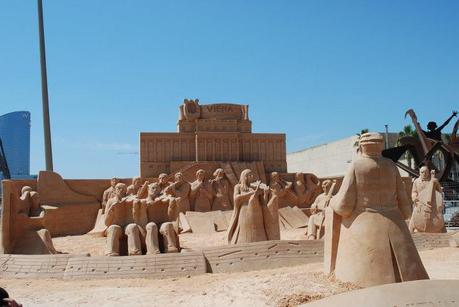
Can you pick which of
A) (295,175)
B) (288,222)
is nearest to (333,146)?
(295,175)

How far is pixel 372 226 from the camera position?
489 cm

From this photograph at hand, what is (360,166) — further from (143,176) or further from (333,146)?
(333,146)

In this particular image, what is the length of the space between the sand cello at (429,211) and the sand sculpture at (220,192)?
24.9ft

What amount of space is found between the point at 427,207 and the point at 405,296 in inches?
291

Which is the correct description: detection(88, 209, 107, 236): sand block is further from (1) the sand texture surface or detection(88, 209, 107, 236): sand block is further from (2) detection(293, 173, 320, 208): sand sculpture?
(2) detection(293, 173, 320, 208): sand sculpture

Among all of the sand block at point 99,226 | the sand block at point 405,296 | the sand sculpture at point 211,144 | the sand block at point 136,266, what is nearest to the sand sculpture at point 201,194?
the sand sculpture at point 211,144

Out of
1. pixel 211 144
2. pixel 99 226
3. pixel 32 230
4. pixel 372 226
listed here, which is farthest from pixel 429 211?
pixel 211 144

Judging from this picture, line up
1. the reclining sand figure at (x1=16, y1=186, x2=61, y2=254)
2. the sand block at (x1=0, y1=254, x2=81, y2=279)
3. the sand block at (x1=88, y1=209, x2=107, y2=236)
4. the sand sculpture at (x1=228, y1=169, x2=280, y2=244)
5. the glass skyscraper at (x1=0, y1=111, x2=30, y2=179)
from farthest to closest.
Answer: the glass skyscraper at (x1=0, y1=111, x2=30, y2=179) → the sand block at (x1=88, y1=209, x2=107, y2=236) → the sand sculpture at (x1=228, y1=169, x2=280, y2=244) → the reclining sand figure at (x1=16, y1=186, x2=61, y2=254) → the sand block at (x1=0, y1=254, x2=81, y2=279)

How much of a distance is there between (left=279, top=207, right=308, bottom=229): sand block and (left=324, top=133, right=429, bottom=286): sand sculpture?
10805mm

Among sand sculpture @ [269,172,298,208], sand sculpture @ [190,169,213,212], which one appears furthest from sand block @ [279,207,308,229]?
sand sculpture @ [190,169,213,212]

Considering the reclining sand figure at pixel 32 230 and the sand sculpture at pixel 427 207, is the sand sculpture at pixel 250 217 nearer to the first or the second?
the sand sculpture at pixel 427 207

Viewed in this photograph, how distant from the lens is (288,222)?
16.0m

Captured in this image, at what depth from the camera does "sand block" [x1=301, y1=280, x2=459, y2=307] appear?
3.35 metres

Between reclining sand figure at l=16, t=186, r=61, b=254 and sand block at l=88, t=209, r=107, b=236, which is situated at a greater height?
reclining sand figure at l=16, t=186, r=61, b=254
